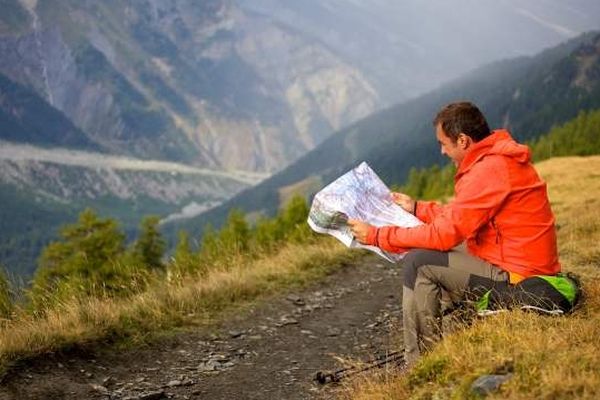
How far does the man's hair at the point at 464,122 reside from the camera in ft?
21.0

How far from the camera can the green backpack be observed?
6219 millimetres

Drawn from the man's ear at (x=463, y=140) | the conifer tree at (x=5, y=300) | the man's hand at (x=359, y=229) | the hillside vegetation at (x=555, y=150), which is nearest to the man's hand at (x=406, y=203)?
the man's hand at (x=359, y=229)

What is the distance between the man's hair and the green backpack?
5.10 feet

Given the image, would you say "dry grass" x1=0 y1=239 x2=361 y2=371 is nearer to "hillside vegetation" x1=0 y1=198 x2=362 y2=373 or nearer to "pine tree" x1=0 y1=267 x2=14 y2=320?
"hillside vegetation" x1=0 y1=198 x2=362 y2=373

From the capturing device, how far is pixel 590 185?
39.3 m

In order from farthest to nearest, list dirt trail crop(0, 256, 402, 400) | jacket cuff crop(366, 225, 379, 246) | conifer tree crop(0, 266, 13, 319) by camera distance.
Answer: conifer tree crop(0, 266, 13, 319) < dirt trail crop(0, 256, 402, 400) < jacket cuff crop(366, 225, 379, 246)

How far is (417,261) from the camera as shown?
6.52 metres

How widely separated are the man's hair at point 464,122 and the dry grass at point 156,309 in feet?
17.7

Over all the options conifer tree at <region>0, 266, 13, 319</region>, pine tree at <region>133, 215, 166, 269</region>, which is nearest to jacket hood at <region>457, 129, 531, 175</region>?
conifer tree at <region>0, 266, 13, 319</region>

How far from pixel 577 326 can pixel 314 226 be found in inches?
115

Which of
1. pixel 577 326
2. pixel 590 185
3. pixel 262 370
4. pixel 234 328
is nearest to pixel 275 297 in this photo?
pixel 234 328

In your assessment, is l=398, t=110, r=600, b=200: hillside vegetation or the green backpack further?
l=398, t=110, r=600, b=200: hillside vegetation

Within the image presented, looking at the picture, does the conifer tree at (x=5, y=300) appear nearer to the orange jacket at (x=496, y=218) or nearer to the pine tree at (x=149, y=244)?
the orange jacket at (x=496, y=218)

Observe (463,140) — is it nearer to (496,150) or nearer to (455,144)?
(455,144)
